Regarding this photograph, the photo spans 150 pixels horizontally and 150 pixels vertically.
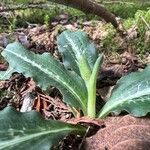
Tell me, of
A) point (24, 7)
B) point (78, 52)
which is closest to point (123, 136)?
point (78, 52)

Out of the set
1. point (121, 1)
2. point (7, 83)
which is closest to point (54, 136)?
point (7, 83)

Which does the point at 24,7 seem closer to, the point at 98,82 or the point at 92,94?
the point at 98,82

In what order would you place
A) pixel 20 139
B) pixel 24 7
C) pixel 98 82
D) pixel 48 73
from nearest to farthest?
pixel 20 139 → pixel 48 73 → pixel 98 82 → pixel 24 7

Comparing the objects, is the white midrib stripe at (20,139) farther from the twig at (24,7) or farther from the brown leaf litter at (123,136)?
the twig at (24,7)

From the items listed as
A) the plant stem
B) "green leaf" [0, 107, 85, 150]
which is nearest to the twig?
the plant stem

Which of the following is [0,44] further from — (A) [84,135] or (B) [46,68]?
(A) [84,135]

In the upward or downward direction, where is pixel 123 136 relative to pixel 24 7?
downward

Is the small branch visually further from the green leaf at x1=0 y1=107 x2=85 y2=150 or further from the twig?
the green leaf at x1=0 y1=107 x2=85 y2=150
